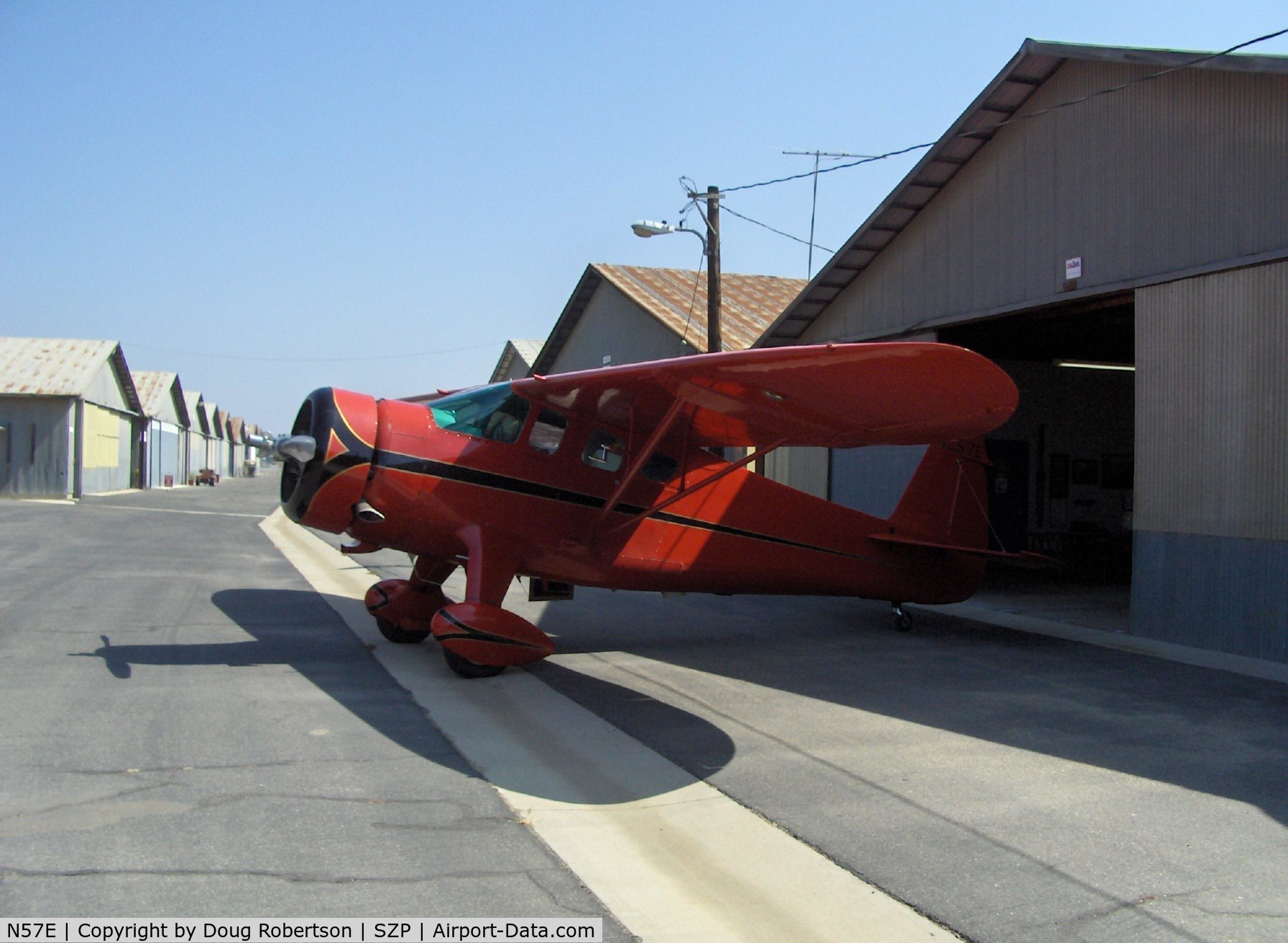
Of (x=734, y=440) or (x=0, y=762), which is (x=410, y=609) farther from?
(x=0, y=762)

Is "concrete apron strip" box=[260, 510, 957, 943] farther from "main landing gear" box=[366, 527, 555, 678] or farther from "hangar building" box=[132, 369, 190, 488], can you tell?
"hangar building" box=[132, 369, 190, 488]

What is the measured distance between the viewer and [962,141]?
13203mm

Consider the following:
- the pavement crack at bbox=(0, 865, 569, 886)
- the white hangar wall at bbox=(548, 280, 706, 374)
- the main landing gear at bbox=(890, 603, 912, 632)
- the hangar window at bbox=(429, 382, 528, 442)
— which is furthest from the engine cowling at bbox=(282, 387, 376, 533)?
the white hangar wall at bbox=(548, 280, 706, 374)

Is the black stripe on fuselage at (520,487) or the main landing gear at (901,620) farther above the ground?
the black stripe on fuselage at (520,487)

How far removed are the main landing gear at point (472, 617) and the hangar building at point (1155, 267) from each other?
7157mm

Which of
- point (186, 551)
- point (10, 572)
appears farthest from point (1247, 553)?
point (186, 551)

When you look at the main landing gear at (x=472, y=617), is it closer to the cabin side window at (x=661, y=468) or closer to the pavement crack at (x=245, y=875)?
the cabin side window at (x=661, y=468)

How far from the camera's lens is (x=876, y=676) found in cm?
893

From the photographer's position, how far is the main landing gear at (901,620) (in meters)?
11.6

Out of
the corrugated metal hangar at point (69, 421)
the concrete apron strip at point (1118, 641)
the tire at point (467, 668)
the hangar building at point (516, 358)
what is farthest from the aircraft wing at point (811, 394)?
the hangar building at point (516, 358)

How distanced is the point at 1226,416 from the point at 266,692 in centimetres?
970

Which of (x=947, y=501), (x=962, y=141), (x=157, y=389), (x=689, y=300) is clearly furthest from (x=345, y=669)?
(x=157, y=389)

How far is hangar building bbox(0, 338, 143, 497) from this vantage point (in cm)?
4078

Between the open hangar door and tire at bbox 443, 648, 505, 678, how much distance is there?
13.4 meters
